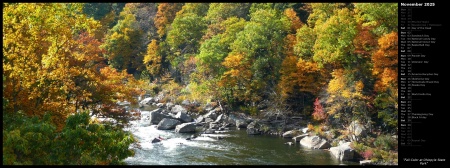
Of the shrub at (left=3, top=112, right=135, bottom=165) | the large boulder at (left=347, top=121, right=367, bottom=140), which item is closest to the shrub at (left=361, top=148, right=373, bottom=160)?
the large boulder at (left=347, top=121, right=367, bottom=140)

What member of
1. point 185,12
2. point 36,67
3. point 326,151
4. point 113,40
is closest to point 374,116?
point 326,151

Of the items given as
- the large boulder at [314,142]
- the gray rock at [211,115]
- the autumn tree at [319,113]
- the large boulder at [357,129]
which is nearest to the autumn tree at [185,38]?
the gray rock at [211,115]

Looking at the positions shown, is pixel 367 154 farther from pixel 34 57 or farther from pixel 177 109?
pixel 177 109

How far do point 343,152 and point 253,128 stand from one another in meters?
10.5

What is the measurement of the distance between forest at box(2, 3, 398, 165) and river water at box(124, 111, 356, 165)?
339 centimetres

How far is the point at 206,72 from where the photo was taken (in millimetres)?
43656

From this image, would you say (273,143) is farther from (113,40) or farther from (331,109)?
(113,40)

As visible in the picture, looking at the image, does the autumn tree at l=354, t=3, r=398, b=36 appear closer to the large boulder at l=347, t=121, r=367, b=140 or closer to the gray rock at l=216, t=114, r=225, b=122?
the large boulder at l=347, t=121, r=367, b=140

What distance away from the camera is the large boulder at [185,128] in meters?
35.8

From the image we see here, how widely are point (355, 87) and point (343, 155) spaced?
576 centimetres

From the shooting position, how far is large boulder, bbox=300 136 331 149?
2998cm

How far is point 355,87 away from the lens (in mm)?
30062

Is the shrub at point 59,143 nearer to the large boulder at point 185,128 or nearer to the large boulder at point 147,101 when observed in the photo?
the large boulder at point 185,128

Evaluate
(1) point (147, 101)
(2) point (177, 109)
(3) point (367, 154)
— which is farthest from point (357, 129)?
(1) point (147, 101)
